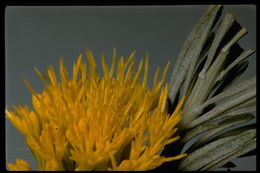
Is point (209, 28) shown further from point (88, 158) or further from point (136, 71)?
point (88, 158)

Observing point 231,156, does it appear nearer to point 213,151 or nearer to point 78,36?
point 213,151

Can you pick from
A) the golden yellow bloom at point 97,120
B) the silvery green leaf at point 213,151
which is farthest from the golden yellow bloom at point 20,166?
the silvery green leaf at point 213,151

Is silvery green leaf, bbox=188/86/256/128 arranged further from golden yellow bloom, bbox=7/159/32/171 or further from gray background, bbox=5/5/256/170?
golden yellow bloom, bbox=7/159/32/171

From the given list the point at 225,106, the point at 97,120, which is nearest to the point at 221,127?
the point at 225,106

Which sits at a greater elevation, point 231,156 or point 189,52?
point 189,52

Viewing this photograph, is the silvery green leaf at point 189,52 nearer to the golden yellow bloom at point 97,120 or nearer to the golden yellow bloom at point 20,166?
the golden yellow bloom at point 97,120

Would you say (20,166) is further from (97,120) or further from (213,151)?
(213,151)

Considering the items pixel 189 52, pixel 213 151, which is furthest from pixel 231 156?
pixel 189 52
